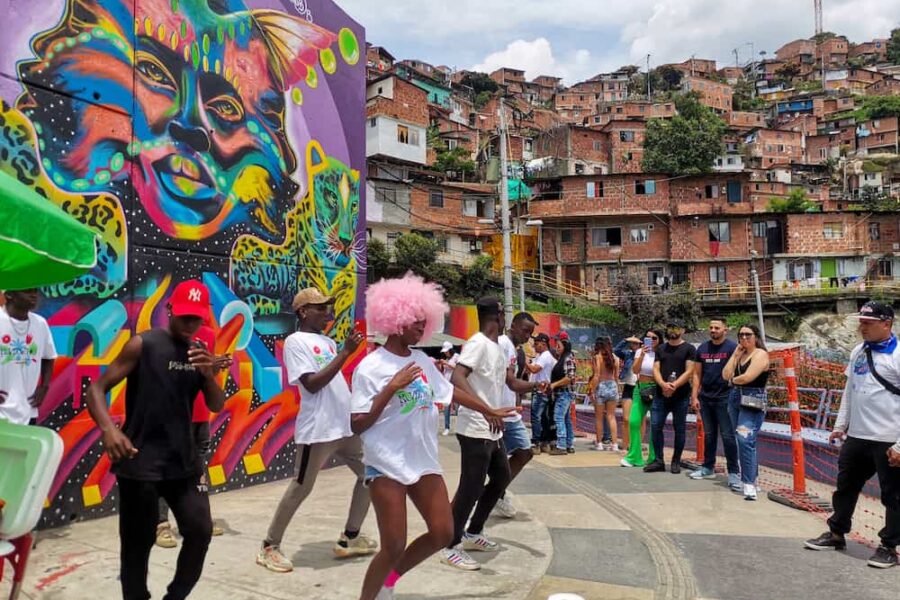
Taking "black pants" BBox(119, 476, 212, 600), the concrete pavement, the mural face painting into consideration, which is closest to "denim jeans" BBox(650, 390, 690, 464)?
the concrete pavement

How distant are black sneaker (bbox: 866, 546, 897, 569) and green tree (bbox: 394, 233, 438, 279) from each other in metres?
29.6

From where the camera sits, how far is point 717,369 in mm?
7699

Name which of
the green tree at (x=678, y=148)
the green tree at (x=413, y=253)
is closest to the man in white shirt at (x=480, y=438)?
the green tree at (x=413, y=253)

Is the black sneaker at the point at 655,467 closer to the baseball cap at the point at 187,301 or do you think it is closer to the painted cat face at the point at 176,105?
the painted cat face at the point at 176,105

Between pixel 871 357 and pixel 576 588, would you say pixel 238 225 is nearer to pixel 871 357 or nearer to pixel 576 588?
pixel 576 588

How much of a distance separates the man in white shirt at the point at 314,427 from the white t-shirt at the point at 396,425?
0.83 m

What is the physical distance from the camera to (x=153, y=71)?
6418 millimetres

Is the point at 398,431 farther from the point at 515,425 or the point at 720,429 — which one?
the point at 720,429

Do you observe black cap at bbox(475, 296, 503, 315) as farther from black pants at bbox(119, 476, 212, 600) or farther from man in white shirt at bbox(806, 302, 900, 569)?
man in white shirt at bbox(806, 302, 900, 569)

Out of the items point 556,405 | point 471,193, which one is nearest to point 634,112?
point 471,193

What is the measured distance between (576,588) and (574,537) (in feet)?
4.10

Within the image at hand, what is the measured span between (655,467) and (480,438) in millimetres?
4560

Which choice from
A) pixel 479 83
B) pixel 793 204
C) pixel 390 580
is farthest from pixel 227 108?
pixel 479 83

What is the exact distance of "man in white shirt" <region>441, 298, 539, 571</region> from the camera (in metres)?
4.69
